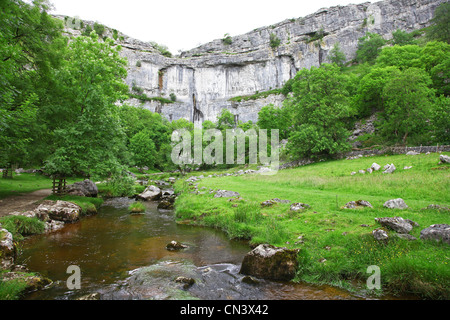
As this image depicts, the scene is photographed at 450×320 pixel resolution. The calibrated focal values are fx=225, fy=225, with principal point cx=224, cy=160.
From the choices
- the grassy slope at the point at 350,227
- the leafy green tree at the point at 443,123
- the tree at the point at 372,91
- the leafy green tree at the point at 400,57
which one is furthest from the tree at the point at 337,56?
the grassy slope at the point at 350,227

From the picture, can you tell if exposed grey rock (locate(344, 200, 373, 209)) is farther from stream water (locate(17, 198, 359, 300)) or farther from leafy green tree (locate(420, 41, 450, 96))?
leafy green tree (locate(420, 41, 450, 96))

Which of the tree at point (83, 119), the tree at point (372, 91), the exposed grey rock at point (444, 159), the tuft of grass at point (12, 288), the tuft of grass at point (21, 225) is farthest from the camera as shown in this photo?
the tree at point (372, 91)

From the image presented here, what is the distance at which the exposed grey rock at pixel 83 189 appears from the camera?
64.2 feet

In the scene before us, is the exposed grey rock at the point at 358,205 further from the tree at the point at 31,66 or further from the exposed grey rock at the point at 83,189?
the exposed grey rock at the point at 83,189

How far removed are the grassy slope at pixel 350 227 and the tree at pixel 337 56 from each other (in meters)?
83.8

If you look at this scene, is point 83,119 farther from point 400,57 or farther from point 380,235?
point 400,57

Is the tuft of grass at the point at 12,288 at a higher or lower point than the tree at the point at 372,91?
lower

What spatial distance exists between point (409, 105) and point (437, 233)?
3040 centimetres

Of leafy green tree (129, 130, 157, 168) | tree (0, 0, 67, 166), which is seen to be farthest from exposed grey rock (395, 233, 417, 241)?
leafy green tree (129, 130, 157, 168)

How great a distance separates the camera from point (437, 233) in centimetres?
700

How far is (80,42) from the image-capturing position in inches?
789

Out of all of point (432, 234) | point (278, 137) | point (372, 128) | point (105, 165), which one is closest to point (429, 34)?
point (372, 128)

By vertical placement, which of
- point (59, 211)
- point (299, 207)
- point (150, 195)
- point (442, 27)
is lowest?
point (150, 195)

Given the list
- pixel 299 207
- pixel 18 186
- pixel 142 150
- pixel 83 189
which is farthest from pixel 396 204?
pixel 142 150
